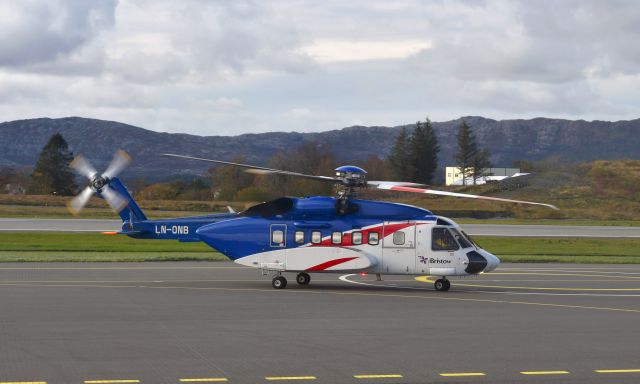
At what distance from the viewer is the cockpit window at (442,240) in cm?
2834

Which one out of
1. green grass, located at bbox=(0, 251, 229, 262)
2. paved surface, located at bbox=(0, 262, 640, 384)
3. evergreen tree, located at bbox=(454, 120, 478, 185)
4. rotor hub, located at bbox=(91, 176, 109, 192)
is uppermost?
evergreen tree, located at bbox=(454, 120, 478, 185)

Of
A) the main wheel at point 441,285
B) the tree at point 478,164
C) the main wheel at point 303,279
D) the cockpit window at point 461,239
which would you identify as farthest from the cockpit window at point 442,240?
the tree at point 478,164

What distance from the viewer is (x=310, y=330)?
19219 mm

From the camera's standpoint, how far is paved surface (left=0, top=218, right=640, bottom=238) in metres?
61.3

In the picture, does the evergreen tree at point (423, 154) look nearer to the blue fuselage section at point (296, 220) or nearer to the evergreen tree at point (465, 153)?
the evergreen tree at point (465, 153)

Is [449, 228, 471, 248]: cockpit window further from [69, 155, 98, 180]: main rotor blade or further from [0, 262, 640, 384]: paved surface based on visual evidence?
[69, 155, 98, 180]: main rotor blade

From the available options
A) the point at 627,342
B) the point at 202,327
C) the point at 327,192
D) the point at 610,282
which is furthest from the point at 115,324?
the point at 327,192

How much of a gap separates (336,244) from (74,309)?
9184 millimetres

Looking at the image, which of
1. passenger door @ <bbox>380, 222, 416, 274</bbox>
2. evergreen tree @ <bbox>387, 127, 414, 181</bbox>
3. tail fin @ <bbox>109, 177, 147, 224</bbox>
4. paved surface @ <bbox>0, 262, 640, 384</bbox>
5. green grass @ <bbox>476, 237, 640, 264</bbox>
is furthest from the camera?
evergreen tree @ <bbox>387, 127, 414, 181</bbox>

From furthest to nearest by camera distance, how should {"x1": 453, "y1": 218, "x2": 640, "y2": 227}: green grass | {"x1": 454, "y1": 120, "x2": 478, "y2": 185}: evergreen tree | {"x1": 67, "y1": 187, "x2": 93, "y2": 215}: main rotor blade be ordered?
1. {"x1": 454, "y1": 120, "x2": 478, "y2": 185}: evergreen tree
2. {"x1": 453, "y1": 218, "x2": 640, "y2": 227}: green grass
3. {"x1": 67, "y1": 187, "x2": 93, "y2": 215}: main rotor blade

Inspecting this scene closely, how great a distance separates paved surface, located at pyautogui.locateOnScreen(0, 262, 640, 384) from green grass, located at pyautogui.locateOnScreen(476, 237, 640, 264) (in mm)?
13217

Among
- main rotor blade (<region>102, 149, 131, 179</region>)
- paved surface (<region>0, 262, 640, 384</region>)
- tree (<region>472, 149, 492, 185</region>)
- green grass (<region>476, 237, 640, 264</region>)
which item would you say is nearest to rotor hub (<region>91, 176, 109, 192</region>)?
main rotor blade (<region>102, 149, 131, 179</region>)

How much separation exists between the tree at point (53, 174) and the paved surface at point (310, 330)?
94767 mm

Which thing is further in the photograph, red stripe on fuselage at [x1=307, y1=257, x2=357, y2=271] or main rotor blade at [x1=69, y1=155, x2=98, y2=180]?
main rotor blade at [x1=69, y1=155, x2=98, y2=180]
